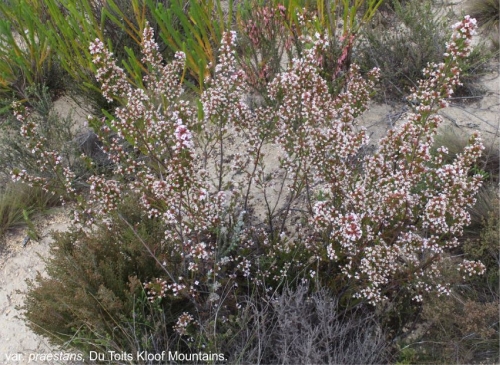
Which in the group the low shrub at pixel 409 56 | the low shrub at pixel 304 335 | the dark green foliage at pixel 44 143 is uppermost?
the low shrub at pixel 409 56

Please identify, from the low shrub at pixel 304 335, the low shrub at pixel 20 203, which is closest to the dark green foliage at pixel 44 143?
the low shrub at pixel 20 203

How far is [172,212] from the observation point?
2.20 meters

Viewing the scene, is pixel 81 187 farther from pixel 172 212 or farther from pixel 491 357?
pixel 491 357

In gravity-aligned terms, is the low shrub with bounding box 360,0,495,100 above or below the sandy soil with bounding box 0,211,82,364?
above

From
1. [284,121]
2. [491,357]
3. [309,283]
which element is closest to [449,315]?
[491,357]

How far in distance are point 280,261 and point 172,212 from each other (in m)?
0.85

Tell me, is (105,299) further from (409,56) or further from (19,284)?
(409,56)

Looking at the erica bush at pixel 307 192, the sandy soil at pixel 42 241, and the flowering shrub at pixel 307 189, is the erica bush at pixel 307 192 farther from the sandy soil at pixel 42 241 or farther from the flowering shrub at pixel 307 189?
the sandy soil at pixel 42 241

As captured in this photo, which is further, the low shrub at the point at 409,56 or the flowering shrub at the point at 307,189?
the low shrub at the point at 409,56

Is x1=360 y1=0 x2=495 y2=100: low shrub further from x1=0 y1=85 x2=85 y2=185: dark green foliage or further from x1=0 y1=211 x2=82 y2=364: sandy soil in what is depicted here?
x1=0 y1=211 x2=82 y2=364: sandy soil

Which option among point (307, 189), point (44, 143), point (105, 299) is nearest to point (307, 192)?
point (307, 189)

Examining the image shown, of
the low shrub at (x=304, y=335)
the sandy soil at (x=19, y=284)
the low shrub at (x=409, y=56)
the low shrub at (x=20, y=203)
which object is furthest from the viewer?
the low shrub at (x=409, y=56)

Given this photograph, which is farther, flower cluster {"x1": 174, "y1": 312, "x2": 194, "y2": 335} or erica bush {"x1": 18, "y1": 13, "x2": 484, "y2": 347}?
flower cluster {"x1": 174, "y1": 312, "x2": 194, "y2": 335}

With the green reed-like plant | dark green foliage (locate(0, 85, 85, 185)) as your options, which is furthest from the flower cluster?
the green reed-like plant
